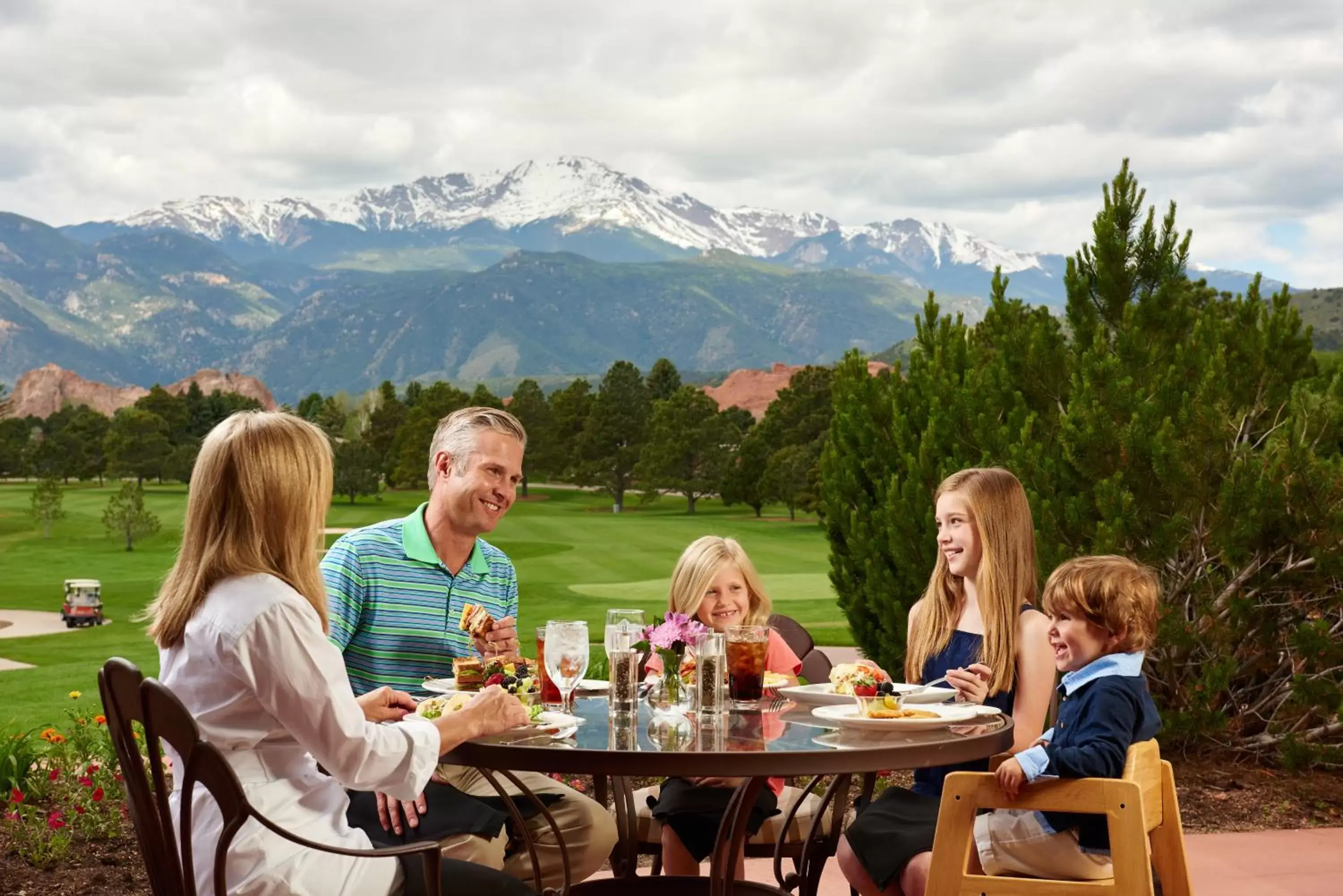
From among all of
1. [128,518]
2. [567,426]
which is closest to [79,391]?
[567,426]

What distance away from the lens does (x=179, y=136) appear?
125 meters

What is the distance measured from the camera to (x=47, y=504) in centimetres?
2084

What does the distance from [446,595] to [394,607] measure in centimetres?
13

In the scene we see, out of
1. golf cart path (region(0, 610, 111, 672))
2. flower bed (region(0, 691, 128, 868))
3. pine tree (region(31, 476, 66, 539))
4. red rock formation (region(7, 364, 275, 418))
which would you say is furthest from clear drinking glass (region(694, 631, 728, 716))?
red rock formation (region(7, 364, 275, 418))

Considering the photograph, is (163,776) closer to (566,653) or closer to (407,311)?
(566,653)

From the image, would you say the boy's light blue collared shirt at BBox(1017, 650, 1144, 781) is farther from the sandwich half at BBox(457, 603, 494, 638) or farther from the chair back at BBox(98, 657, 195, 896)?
the chair back at BBox(98, 657, 195, 896)

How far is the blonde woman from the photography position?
70.7 inches

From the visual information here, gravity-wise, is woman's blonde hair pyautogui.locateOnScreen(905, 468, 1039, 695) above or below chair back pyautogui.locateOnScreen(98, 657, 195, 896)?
above

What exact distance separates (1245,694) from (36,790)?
4.65 meters

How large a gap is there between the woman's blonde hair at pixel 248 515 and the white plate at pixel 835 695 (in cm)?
117

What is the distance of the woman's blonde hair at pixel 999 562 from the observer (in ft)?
9.32

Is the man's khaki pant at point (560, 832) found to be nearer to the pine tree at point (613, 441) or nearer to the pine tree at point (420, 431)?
the pine tree at point (420, 431)

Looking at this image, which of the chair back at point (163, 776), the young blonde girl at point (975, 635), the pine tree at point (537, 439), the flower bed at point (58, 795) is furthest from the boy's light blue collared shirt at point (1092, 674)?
the pine tree at point (537, 439)

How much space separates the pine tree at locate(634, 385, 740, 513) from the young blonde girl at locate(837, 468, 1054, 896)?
29.5 metres
